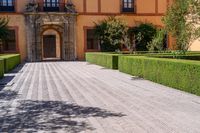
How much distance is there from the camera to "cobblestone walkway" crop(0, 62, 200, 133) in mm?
7027

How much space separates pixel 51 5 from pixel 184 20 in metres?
18.7

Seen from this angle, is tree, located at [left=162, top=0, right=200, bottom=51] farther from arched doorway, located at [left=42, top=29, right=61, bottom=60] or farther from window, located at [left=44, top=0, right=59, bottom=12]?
arched doorway, located at [left=42, top=29, right=61, bottom=60]

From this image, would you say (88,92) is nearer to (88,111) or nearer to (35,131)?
(88,111)

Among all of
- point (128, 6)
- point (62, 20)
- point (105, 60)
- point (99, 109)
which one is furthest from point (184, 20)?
point (128, 6)

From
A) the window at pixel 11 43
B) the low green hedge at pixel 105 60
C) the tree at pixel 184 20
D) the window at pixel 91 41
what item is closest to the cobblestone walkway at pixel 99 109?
the tree at pixel 184 20

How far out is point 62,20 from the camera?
35938mm

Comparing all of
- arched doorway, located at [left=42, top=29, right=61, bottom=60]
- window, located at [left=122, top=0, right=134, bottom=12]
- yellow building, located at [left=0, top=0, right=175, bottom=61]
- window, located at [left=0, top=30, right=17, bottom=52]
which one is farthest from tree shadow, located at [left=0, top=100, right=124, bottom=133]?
arched doorway, located at [left=42, top=29, right=61, bottom=60]

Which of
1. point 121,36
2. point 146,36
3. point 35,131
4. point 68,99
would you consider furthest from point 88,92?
point 146,36

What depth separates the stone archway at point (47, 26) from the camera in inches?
1394

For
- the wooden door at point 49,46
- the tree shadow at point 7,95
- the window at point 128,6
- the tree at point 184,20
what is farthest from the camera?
the wooden door at point 49,46

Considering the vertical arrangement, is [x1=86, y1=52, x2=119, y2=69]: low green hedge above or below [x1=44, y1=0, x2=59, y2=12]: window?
below

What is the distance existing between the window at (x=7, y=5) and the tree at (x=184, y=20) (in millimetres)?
18775

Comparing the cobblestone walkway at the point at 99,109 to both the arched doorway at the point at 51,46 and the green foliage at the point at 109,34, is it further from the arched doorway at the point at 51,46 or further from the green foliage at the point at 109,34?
the arched doorway at the point at 51,46

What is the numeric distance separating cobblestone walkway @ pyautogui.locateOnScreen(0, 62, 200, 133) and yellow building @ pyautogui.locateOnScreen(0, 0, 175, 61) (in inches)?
899
